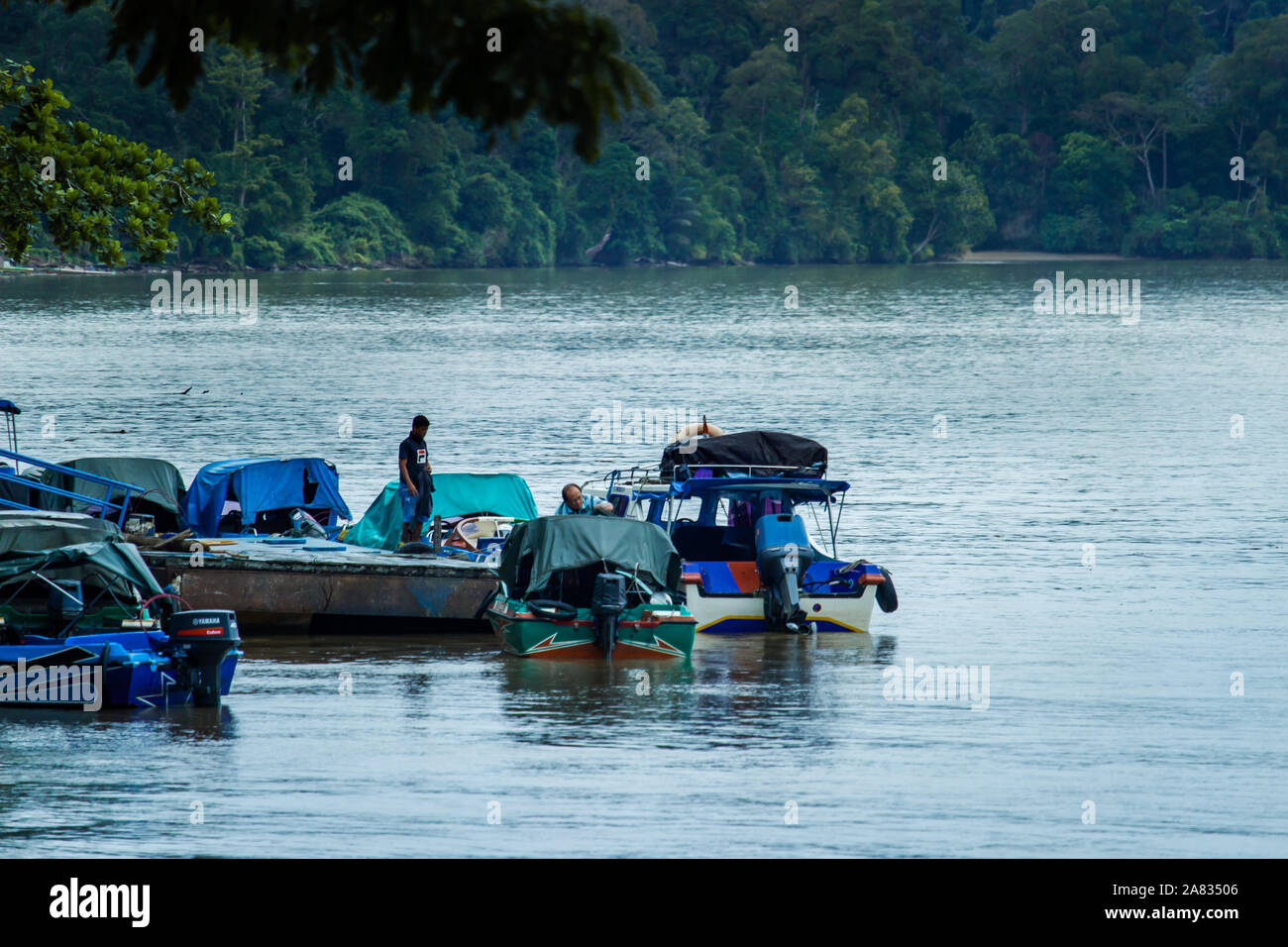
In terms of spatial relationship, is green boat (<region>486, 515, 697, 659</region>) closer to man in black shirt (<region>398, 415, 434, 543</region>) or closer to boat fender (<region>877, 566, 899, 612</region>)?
man in black shirt (<region>398, 415, 434, 543</region>)

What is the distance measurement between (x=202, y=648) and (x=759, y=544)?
8605 mm

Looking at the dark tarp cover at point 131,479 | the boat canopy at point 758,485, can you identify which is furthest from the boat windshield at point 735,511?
the dark tarp cover at point 131,479

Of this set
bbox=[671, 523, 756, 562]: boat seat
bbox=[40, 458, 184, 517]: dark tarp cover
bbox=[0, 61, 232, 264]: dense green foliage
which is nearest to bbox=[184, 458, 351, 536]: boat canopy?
bbox=[40, 458, 184, 517]: dark tarp cover

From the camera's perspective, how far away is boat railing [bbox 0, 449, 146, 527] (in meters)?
25.2

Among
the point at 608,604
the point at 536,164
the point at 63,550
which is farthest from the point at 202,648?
the point at 536,164

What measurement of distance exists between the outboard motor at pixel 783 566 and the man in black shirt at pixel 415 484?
488cm

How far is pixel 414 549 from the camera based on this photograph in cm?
2619

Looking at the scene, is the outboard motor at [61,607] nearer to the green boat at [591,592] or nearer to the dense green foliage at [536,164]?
the green boat at [591,592]

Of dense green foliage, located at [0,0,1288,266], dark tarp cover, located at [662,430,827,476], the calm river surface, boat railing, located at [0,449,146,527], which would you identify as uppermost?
dense green foliage, located at [0,0,1288,266]

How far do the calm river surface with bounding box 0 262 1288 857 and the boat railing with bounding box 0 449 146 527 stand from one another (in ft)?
10.3

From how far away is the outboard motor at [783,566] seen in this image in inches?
983

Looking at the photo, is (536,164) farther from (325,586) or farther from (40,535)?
(40,535)
